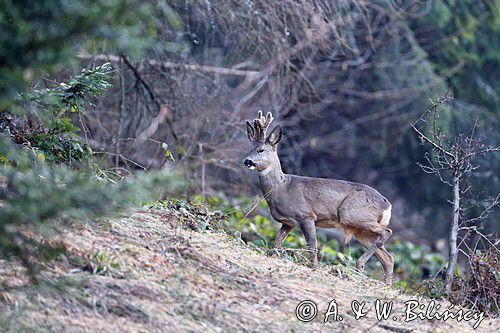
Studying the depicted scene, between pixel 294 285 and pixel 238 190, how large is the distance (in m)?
7.71

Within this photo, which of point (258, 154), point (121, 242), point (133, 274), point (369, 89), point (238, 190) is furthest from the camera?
point (369, 89)

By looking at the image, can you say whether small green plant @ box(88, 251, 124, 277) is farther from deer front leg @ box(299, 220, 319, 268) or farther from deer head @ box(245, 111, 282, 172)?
deer head @ box(245, 111, 282, 172)

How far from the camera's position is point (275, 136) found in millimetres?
9891

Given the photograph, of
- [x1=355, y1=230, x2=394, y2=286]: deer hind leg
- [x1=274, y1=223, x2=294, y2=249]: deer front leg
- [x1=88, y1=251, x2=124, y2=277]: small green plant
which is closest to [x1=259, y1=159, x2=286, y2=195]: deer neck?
[x1=274, y1=223, x2=294, y2=249]: deer front leg

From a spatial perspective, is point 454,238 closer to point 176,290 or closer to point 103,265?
point 176,290

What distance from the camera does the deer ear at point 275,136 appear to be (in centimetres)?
984

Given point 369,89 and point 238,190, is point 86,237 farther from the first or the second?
point 369,89

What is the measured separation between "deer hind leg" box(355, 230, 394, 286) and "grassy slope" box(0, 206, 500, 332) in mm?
1056

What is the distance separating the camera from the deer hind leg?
30.3 feet

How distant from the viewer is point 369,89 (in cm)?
1880

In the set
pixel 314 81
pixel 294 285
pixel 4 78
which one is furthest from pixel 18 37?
pixel 314 81

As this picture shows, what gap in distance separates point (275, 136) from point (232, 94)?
5608 mm

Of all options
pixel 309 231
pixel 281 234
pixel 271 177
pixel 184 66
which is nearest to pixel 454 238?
pixel 309 231

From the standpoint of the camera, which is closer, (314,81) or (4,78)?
(4,78)
